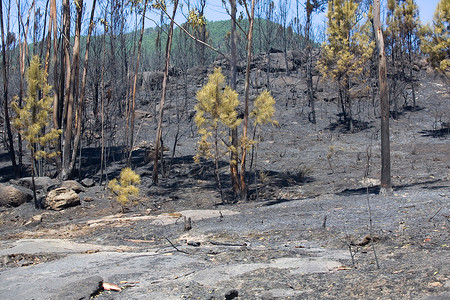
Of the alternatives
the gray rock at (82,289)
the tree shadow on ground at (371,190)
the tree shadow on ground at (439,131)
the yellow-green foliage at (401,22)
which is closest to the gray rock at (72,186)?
the tree shadow on ground at (371,190)

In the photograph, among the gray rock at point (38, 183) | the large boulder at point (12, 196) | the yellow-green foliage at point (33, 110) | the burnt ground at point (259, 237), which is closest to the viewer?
the burnt ground at point (259, 237)

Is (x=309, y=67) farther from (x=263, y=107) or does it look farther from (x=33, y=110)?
(x=33, y=110)

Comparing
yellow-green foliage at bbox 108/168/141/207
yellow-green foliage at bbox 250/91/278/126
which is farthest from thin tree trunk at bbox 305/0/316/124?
yellow-green foliage at bbox 108/168/141/207

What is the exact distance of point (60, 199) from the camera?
13.1 m

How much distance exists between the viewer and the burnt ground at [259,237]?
14.0 feet

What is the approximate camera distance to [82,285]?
441 centimetres

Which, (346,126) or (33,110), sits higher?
(33,110)

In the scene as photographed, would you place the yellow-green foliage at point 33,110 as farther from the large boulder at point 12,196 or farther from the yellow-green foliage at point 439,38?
the yellow-green foliage at point 439,38

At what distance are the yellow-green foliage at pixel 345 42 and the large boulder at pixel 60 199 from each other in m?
15.1

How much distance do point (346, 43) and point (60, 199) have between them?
53.6 ft

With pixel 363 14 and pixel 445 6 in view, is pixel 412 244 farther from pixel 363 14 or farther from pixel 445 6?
pixel 363 14

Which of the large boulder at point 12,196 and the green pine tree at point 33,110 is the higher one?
the green pine tree at point 33,110

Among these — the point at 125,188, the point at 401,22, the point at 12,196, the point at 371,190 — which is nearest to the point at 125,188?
the point at 125,188

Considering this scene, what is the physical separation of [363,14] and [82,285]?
23.2 metres
